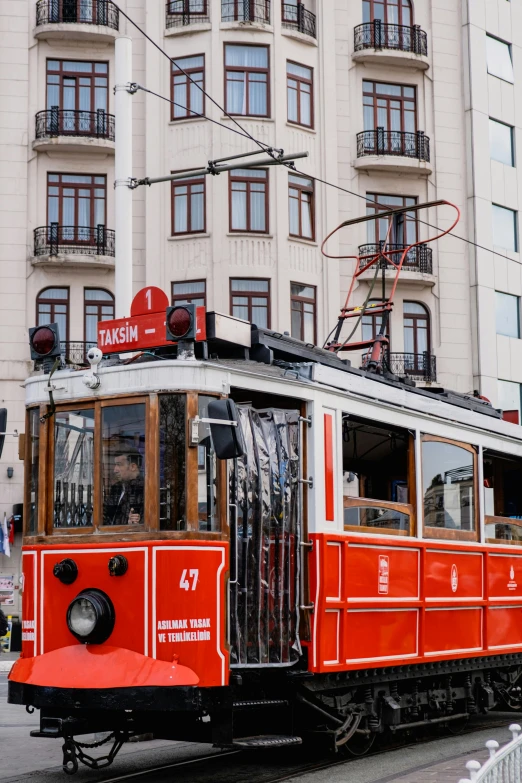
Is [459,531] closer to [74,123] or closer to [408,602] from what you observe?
[408,602]

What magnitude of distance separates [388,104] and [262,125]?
16.0 ft

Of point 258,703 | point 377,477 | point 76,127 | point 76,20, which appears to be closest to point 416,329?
point 76,127

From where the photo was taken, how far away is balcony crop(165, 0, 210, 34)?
31922 mm

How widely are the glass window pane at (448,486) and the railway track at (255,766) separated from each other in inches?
85.0

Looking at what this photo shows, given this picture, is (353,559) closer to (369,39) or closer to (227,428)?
(227,428)

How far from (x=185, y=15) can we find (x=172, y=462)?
83.0 ft

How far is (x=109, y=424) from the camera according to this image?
30.8ft

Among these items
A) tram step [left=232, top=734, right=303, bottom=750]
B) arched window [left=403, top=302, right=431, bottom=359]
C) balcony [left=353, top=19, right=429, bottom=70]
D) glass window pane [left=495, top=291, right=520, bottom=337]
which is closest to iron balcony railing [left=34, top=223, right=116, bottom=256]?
arched window [left=403, top=302, right=431, bottom=359]

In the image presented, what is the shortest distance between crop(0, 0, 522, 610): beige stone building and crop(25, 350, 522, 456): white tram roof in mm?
19222

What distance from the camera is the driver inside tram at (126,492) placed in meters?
9.11

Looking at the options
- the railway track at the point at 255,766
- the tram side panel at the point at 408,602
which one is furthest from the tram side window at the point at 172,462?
the railway track at the point at 255,766

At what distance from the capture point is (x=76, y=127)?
1262 inches

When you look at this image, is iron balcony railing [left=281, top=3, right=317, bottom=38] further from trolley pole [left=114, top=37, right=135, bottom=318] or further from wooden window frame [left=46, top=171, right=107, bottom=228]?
trolley pole [left=114, top=37, right=135, bottom=318]

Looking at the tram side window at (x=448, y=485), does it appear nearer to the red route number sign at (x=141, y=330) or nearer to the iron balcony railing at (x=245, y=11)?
the red route number sign at (x=141, y=330)
